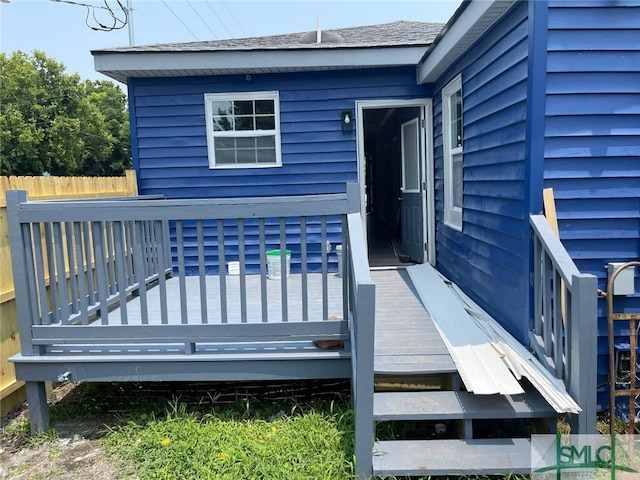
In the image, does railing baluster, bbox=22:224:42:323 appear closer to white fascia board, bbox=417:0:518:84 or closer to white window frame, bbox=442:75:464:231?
white fascia board, bbox=417:0:518:84

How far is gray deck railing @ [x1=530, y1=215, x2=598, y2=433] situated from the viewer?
2221mm

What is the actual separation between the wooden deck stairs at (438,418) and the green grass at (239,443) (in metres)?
0.29

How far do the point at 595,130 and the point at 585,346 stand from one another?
1350 millimetres

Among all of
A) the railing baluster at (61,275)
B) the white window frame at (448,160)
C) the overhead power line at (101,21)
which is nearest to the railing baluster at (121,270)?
the railing baluster at (61,275)

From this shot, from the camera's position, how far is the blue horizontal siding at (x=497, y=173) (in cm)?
295

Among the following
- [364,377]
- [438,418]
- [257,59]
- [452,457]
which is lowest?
[452,457]

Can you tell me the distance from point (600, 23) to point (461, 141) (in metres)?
1.84

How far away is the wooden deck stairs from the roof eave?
3.29 m

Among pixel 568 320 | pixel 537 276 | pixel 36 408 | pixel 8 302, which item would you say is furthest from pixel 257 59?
pixel 568 320

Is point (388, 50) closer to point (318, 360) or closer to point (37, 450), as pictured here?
point (318, 360)

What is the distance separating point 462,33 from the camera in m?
3.60

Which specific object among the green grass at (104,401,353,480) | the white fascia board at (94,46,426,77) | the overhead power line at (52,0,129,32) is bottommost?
the green grass at (104,401,353,480)

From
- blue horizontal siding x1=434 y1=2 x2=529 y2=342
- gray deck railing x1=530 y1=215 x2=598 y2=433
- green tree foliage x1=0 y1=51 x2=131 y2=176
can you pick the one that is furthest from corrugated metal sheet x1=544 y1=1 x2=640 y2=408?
green tree foliage x1=0 y1=51 x2=131 y2=176

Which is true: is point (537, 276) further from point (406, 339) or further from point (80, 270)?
point (80, 270)
